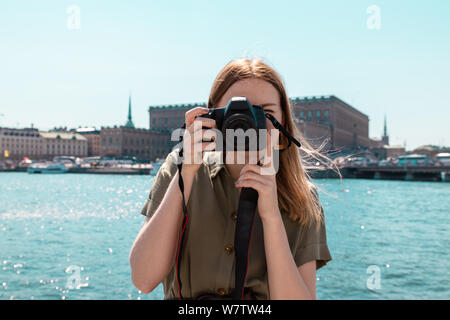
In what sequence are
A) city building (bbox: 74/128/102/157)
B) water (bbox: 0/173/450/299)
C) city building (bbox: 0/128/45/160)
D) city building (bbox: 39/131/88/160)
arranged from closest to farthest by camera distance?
1. water (bbox: 0/173/450/299)
2. city building (bbox: 0/128/45/160)
3. city building (bbox: 39/131/88/160)
4. city building (bbox: 74/128/102/157)

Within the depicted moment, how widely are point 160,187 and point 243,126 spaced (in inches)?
16.5

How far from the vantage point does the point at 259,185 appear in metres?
1.55

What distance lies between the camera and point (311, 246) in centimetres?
170

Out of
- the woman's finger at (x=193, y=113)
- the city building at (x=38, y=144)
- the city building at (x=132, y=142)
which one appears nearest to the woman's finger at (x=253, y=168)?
the woman's finger at (x=193, y=113)

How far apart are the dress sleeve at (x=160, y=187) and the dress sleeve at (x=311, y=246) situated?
56cm

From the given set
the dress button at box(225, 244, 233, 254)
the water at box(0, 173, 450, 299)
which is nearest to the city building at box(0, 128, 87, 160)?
the water at box(0, 173, 450, 299)

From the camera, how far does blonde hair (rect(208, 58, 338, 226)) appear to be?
1.72 metres

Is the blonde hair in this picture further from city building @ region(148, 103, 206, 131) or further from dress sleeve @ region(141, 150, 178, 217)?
city building @ region(148, 103, 206, 131)

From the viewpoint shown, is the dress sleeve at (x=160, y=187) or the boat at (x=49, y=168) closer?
the dress sleeve at (x=160, y=187)

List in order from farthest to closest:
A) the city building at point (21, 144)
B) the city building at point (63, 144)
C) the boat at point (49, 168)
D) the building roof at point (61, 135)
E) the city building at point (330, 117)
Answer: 1. the building roof at point (61, 135)
2. the city building at point (63, 144)
3. the city building at point (21, 144)
4. the city building at point (330, 117)
5. the boat at point (49, 168)

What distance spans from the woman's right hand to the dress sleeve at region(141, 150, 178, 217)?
8 cm

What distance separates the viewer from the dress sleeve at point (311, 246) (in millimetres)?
1695

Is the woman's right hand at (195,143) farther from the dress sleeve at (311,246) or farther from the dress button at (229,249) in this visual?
the dress sleeve at (311,246)

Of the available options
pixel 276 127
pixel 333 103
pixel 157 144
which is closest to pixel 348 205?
pixel 276 127
